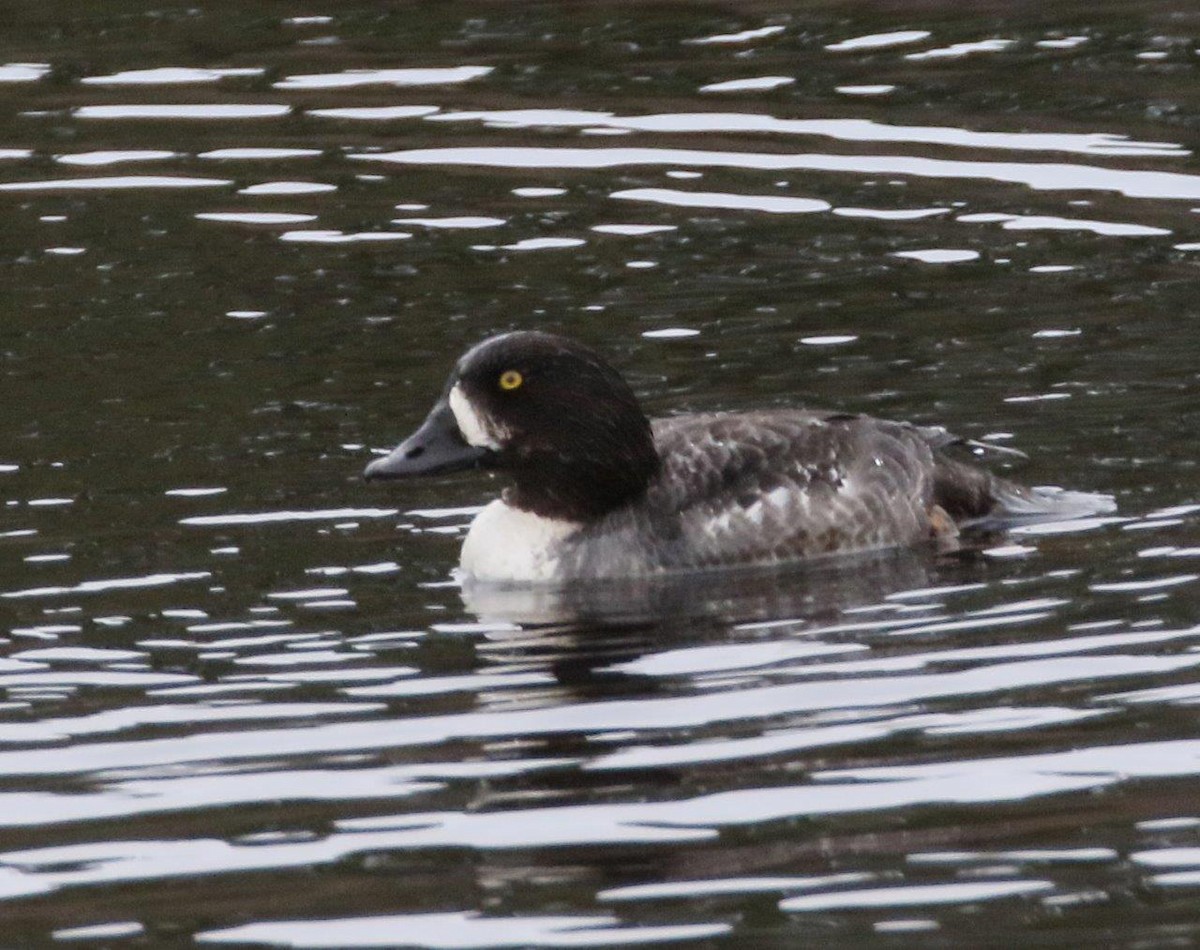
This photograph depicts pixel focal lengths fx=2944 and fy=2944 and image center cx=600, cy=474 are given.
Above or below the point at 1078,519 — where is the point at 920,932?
above

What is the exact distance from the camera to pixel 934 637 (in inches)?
377

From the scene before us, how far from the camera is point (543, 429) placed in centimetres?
1098

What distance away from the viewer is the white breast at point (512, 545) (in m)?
10.7

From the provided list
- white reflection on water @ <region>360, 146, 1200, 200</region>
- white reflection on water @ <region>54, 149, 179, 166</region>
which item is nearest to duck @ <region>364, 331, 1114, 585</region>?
white reflection on water @ <region>360, 146, 1200, 200</region>

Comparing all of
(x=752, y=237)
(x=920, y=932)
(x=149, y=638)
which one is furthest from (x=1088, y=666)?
(x=752, y=237)

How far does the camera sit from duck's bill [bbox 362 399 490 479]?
35.3 feet

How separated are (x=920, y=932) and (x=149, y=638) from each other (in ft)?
12.3

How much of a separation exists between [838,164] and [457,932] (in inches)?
399

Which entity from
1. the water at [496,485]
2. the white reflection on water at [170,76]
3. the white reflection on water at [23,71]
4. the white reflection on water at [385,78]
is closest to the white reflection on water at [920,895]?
the water at [496,485]

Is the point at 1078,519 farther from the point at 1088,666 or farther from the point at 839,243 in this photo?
the point at 839,243

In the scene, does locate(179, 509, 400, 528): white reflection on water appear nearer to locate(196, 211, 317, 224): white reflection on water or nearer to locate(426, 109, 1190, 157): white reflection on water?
locate(196, 211, 317, 224): white reflection on water

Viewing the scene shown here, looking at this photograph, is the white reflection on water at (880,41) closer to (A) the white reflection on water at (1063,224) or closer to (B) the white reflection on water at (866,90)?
(B) the white reflection on water at (866,90)

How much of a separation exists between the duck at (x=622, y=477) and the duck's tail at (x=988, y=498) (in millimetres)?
79

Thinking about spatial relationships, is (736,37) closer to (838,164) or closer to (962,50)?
(962,50)
